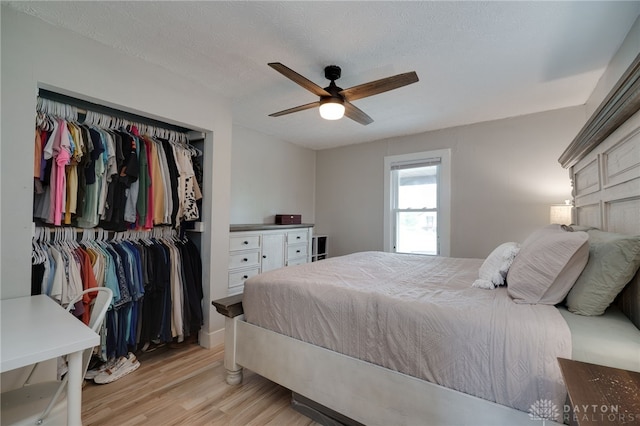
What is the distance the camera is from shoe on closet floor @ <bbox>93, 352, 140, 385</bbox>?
6.54ft

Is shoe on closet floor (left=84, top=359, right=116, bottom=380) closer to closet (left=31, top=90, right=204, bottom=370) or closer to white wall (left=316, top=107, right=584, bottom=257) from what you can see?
closet (left=31, top=90, right=204, bottom=370)

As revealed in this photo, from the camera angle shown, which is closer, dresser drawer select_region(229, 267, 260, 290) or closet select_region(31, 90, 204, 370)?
closet select_region(31, 90, 204, 370)

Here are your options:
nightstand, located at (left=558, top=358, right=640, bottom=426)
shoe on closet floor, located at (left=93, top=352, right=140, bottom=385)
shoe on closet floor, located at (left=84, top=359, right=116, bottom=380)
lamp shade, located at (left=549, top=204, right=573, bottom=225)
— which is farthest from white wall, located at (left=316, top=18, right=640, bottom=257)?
shoe on closet floor, located at (left=84, top=359, right=116, bottom=380)

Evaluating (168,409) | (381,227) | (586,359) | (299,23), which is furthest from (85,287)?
(381,227)

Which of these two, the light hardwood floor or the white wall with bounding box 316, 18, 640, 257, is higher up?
the white wall with bounding box 316, 18, 640, 257

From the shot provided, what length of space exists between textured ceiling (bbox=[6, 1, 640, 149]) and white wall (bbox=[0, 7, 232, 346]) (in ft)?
0.30

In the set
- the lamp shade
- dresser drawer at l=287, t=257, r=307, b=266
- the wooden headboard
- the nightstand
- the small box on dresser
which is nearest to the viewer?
the nightstand

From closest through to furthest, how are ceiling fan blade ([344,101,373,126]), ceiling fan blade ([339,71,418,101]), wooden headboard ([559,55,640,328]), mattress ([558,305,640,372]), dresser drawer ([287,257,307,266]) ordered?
1. mattress ([558,305,640,372])
2. wooden headboard ([559,55,640,328])
3. ceiling fan blade ([339,71,418,101])
4. ceiling fan blade ([344,101,373,126])
5. dresser drawer ([287,257,307,266])

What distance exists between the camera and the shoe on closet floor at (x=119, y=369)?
6.54 feet

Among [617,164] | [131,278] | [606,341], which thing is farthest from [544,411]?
[131,278]

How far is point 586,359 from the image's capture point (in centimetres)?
95

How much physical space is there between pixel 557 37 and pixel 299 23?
1631 mm

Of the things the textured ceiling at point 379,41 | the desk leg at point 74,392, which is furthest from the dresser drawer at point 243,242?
the desk leg at point 74,392

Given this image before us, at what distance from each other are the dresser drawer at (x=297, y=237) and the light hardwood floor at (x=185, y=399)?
1.85 meters
